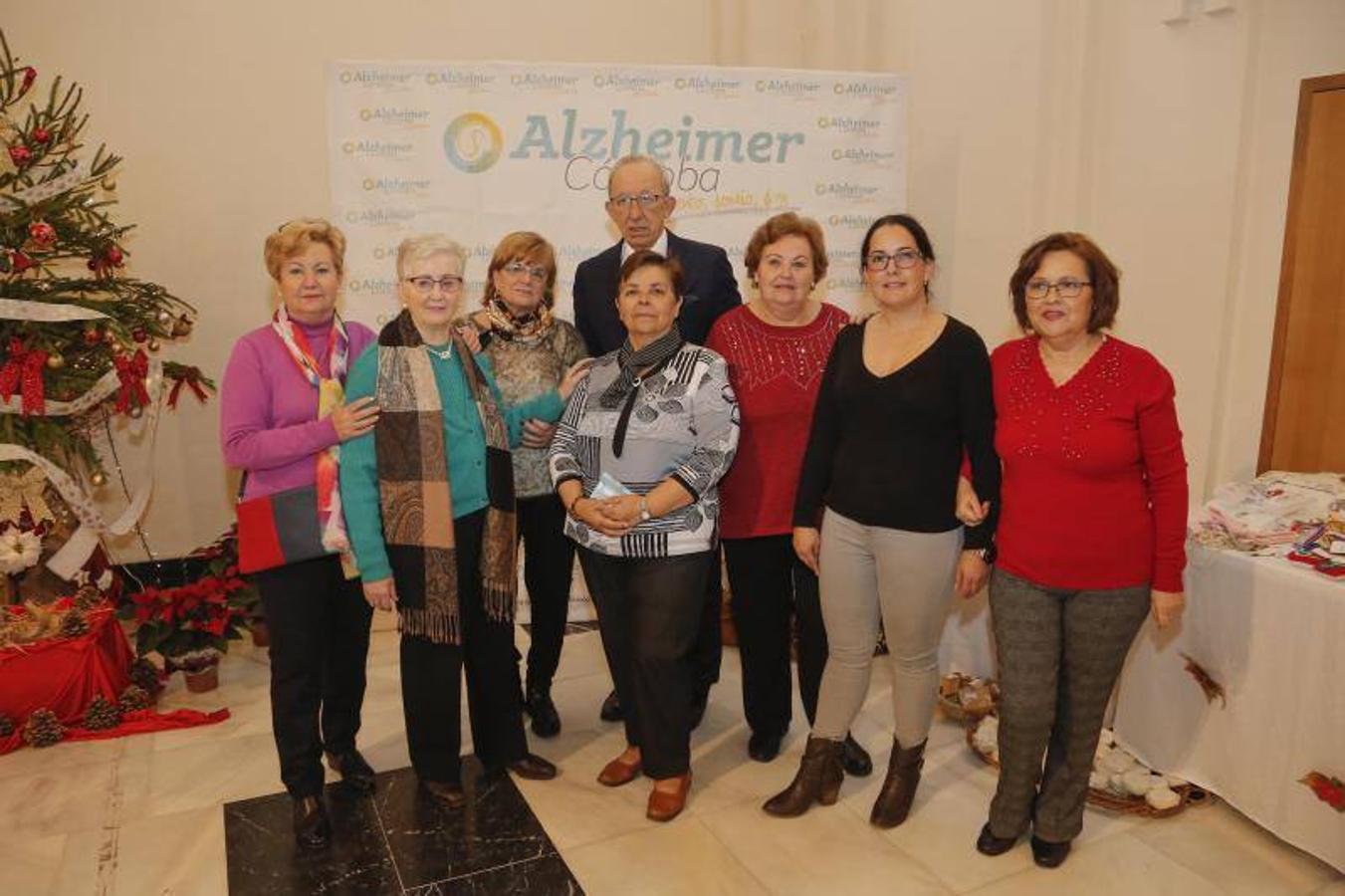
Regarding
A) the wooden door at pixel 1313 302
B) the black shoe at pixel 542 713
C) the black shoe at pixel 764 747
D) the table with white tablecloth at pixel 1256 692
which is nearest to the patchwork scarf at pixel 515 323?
the black shoe at pixel 542 713

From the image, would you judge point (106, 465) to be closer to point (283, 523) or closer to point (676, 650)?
point (283, 523)

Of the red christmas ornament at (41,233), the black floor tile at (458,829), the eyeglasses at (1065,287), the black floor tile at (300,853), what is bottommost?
the black floor tile at (300,853)

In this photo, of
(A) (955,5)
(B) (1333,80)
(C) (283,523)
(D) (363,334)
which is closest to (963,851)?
(C) (283,523)

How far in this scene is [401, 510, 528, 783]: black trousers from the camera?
8.20ft

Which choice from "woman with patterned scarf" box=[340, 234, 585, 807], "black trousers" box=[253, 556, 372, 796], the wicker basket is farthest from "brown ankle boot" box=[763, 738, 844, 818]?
"black trousers" box=[253, 556, 372, 796]

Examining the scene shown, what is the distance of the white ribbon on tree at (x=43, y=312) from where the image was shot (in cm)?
307

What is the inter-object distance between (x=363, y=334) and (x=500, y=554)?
0.68 m

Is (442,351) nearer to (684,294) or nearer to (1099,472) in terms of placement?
(684,294)

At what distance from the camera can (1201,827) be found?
255cm

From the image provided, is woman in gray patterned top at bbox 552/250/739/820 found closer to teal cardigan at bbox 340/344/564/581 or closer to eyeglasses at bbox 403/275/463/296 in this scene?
teal cardigan at bbox 340/344/564/581

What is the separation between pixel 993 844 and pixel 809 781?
1.57 feet

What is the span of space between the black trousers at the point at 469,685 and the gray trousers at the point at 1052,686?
1297 mm

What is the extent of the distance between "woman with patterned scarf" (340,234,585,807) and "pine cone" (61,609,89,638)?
1.46 m

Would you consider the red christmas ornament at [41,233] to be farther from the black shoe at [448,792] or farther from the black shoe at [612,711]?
the black shoe at [612,711]
